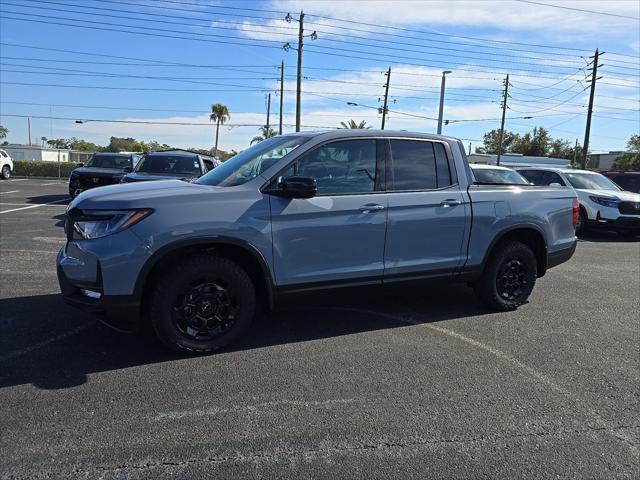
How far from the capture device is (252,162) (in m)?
4.58

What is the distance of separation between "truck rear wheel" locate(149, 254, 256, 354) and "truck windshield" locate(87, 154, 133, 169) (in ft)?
43.3

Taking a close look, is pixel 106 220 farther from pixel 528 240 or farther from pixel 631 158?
pixel 631 158

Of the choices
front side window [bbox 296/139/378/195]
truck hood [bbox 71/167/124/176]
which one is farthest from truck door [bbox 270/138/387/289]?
truck hood [bbox 71/167/124/176]

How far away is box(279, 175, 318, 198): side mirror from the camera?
401cm

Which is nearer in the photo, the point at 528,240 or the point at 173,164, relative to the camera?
the point at 528,240

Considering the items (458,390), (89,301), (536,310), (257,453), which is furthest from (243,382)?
(536,310)

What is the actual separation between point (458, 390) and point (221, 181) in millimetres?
2644

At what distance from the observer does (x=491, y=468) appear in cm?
270

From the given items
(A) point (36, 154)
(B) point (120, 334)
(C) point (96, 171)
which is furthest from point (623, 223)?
(A) point (36, 154)

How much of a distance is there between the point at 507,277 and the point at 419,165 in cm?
173

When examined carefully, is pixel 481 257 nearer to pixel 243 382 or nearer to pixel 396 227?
pixel 396 227

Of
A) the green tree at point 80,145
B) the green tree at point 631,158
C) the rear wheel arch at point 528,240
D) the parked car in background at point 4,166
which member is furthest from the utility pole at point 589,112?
the green tree at point 80,145

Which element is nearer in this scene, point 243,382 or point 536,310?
point 243,382

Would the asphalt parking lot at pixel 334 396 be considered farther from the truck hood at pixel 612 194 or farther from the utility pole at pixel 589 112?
the utility pole at pixel 589 112
